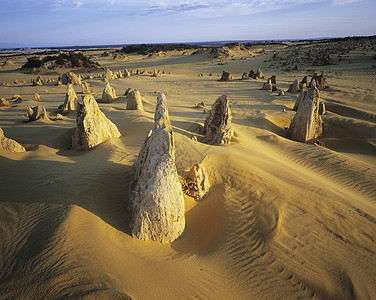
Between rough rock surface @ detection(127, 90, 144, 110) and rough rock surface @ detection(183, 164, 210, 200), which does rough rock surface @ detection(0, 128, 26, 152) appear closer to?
rough rock surface @ detection(183, 164, 210, 200)

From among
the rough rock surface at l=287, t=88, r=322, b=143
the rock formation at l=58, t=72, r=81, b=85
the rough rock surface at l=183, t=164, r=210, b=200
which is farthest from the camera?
the rock formation at l=58, t=72, r=81, b=85

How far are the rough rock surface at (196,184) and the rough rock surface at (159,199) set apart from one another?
3.08 ft

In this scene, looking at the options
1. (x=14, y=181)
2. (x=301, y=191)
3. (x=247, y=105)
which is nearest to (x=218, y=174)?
(x=301, y=191)

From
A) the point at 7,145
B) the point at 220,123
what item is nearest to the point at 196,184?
the point at 220,123

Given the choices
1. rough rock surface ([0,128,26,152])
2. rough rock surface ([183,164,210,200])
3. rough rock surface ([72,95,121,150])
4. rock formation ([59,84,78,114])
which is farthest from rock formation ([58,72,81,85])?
rough rock surface ([183,164,210,200])

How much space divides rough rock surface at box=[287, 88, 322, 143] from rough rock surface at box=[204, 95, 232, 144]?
12.4 feet

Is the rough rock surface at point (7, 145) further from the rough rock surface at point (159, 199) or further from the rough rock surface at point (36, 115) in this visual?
the rough rock surface at point (159, 199)

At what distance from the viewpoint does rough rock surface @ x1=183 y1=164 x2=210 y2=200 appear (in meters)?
4.66

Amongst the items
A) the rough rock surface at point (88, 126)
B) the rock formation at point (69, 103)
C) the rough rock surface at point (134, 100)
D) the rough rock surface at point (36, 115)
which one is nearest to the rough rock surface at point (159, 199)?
the rough rock surface at point (88, 126)

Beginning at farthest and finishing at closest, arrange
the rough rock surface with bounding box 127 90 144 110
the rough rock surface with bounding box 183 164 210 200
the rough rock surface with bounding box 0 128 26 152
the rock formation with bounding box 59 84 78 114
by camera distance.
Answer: the rock formation with bounding box 59 84 78 114 → the rough rock surface with bounding box 127 90 144 110 → the rough rock surface with bounding box 0 128 26 152 → the rough rock surface with bounding box 183 164 210 200

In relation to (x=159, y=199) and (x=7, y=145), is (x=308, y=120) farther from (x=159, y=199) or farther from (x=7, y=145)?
(x=7, y=145)

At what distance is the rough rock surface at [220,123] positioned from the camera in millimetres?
7766

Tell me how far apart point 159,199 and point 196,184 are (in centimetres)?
131

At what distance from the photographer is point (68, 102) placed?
11875 mm
